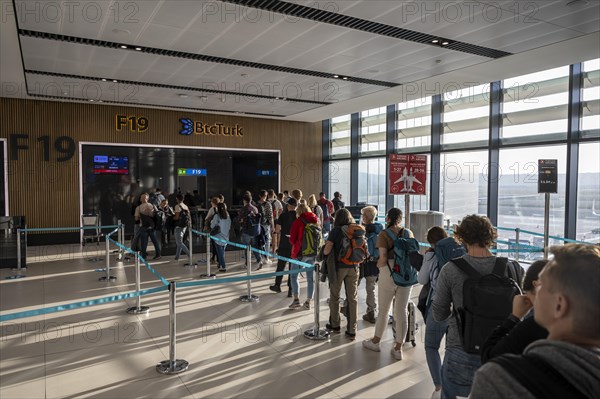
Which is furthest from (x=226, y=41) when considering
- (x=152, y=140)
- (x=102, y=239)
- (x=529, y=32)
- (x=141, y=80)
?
(x=102, y=239)

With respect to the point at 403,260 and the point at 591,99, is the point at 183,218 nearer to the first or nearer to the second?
the point at 403,260

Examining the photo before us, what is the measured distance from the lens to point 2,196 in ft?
45.9

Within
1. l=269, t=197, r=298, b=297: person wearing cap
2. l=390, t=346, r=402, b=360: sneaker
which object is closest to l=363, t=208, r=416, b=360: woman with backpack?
l=390, t=346, r=402, b=360: sneaker

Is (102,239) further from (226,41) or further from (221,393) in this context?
(221,393)

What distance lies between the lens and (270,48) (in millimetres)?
8875

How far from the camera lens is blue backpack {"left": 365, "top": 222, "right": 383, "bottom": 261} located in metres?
6.25

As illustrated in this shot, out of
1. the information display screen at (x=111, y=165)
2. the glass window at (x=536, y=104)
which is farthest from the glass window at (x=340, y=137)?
the information display screen at (x=111, y=165)

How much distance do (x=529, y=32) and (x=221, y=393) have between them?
→ 7671mm

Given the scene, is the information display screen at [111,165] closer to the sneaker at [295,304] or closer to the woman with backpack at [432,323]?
the sneaker at [295,304]

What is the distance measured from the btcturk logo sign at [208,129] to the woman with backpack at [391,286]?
13522mm

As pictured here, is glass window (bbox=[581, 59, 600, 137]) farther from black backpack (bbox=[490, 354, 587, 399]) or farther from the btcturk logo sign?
the btcturk logo sign

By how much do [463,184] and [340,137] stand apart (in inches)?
288

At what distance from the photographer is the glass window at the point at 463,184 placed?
1277cm

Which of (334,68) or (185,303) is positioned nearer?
(185,303)
